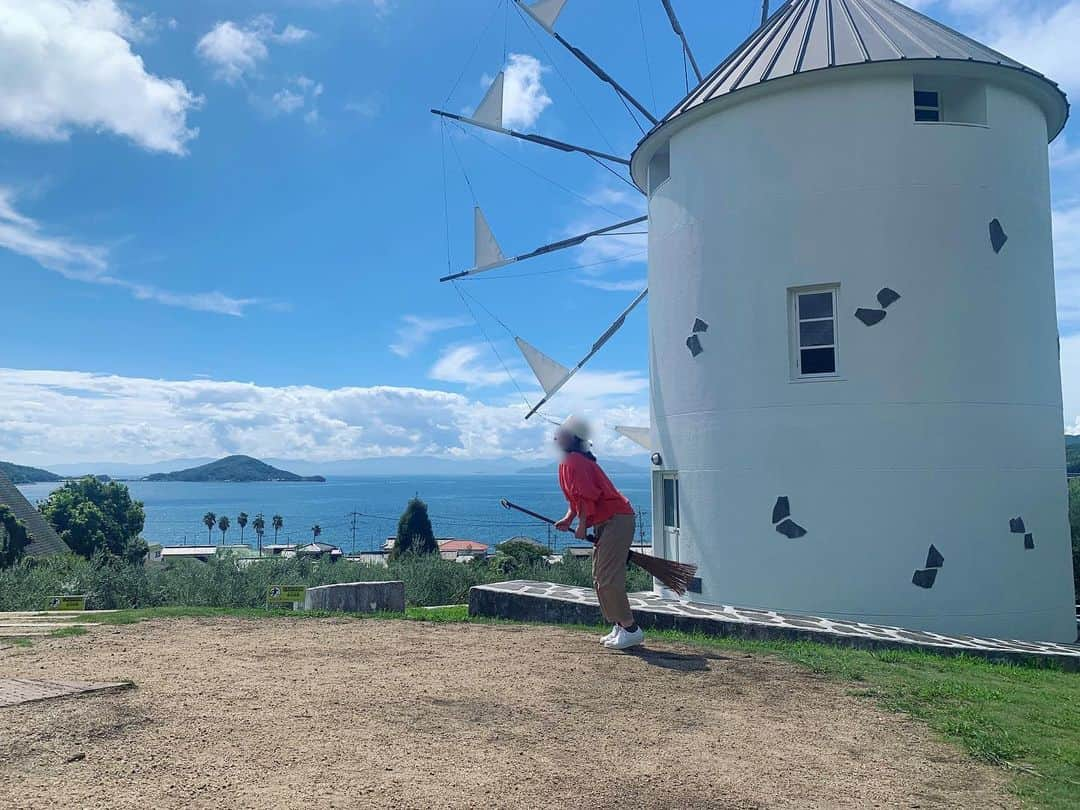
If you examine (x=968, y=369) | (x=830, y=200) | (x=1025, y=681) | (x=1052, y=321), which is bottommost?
(x=1025, y=681)

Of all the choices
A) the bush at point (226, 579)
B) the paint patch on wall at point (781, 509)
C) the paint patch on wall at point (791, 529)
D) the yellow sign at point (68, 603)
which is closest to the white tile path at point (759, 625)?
the paint patch on wall at point (791, 529)

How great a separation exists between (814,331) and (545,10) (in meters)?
8.93

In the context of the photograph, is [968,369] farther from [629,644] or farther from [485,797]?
[485,797]

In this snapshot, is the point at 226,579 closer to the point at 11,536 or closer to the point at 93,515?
the point at 11,536

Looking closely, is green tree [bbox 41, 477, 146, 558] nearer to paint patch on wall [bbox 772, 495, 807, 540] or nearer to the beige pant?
paint patch on wall [bbox 772, 495, 807, 540]

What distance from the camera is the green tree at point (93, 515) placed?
44.8 meters

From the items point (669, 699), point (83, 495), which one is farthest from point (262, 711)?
Result: point (83, 495)

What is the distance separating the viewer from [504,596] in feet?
34.1

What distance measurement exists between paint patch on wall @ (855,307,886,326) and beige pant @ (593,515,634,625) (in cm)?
556

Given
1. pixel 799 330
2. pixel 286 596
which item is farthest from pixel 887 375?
pixel 286 596

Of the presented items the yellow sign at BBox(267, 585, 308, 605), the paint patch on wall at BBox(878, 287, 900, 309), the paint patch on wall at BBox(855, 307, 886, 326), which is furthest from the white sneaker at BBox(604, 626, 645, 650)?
the paint patch on wall at BBox(878, 287, 900, 309)

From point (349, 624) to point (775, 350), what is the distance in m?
6.59

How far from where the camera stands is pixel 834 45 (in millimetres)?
12023

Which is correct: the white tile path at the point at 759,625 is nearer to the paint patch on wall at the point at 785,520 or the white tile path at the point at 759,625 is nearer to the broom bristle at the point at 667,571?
the broom bristle at the point at 667,571
